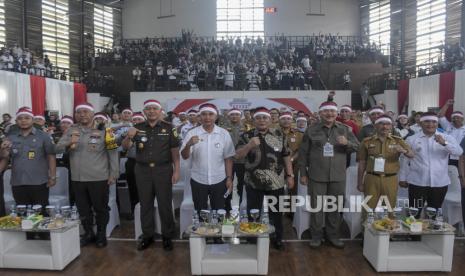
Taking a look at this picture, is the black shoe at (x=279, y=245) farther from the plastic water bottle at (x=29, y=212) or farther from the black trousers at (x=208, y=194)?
the plastic water bottle at (x=29, y=212)

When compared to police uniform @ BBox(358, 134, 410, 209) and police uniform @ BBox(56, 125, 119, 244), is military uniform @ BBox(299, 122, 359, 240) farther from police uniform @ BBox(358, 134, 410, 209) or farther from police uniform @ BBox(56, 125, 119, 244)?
police uniform @ BBox(56, 125, 119, 244)

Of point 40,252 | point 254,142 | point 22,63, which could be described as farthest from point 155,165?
point 22,63

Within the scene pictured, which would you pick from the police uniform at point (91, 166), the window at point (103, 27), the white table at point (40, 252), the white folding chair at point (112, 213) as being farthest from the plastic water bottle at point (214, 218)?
the window at point (103, 27)

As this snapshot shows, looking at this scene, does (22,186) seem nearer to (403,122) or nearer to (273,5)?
(403,122)

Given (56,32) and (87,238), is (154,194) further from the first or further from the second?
(56,32)

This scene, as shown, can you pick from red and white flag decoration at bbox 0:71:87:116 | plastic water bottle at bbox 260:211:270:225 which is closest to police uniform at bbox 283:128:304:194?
plastic water bottle at bbox 260:211:270:225

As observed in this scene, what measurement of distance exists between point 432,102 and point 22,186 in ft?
39.6

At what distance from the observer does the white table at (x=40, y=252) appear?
11.0 ft

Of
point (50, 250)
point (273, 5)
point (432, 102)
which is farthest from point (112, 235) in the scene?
point (273, 5)

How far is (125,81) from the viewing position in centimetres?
1644

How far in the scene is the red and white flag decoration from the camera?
11.0 meters

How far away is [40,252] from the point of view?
3438 millimetres

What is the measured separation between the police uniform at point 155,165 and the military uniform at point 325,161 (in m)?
1.31

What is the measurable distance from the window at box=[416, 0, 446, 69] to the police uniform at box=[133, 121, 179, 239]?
1466 cm
